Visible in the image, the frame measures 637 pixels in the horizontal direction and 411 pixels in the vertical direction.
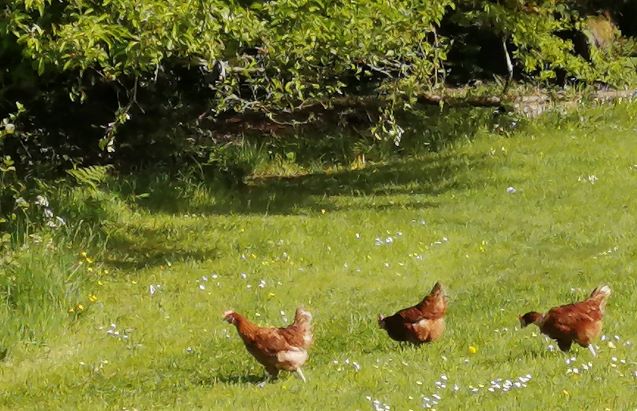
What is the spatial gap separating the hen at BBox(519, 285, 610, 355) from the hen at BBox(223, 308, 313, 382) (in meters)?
1.65

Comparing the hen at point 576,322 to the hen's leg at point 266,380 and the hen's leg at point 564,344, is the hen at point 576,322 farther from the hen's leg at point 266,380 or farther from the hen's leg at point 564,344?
the hen's leg at point 266,380

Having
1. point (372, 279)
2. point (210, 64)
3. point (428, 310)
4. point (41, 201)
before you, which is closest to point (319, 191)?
point (372, 279)

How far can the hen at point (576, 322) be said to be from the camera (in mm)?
7570

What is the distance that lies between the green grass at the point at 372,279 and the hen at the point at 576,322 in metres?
0.15

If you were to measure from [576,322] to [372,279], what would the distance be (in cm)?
378

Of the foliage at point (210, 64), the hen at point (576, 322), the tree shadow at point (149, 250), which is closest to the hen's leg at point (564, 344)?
the hen at point (576, 322)

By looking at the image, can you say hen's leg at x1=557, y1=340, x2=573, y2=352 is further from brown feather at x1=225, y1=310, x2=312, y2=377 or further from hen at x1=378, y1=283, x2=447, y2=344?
brown feather at x1=225, y1=310, x2=312, y2=377

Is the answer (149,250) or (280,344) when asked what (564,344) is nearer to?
(280,344)

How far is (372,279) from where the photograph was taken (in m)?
11.1

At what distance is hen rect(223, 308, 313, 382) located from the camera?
7422mm

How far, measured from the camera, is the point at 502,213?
13.5 m

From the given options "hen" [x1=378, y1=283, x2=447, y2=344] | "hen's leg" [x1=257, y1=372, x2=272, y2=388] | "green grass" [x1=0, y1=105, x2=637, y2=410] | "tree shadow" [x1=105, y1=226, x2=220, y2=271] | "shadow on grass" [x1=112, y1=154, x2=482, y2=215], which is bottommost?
"shadow on grass" [x1=112, y1=154, x2=482, y2=215]

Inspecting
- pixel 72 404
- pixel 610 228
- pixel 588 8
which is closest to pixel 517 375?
pixel 72 404

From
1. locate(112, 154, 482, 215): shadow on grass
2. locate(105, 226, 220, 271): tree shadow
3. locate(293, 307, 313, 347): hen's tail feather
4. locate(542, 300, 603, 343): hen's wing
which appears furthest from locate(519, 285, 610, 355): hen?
locate(112, 154, 482, 215): shadow on grass
